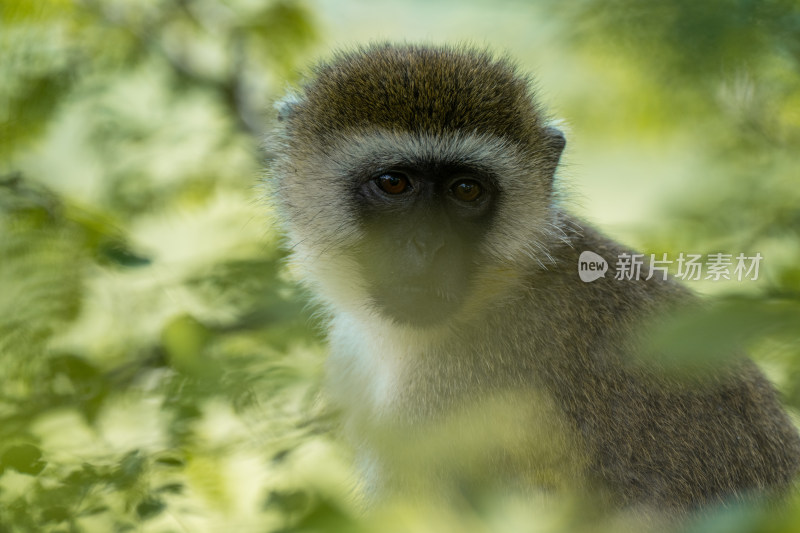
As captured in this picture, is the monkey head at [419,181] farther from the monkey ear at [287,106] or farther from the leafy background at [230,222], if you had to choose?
the leafy background at [230,222]

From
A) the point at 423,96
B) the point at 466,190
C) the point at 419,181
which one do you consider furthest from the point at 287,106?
the point at 466,190

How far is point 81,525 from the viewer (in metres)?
2.13

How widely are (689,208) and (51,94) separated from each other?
3.11 m

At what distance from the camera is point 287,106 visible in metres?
4.39

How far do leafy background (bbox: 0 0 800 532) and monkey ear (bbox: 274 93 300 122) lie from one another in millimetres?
277

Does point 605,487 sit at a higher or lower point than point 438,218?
lower

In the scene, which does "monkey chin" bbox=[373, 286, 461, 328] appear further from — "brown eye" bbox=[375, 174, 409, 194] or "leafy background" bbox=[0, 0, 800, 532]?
"leafy background" bbox=[0, 0, 800, 532]

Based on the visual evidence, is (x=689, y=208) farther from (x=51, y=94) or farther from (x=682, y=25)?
(x=51, y=94)

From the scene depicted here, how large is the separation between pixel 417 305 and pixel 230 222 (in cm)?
111

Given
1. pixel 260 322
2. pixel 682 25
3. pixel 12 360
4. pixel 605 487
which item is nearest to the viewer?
pixel 682 25

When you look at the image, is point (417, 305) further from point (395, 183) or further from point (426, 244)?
point (395, 183)

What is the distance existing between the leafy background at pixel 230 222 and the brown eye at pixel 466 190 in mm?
614

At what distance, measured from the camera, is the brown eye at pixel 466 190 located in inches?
152

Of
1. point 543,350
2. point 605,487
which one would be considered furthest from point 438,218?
point 605,487
